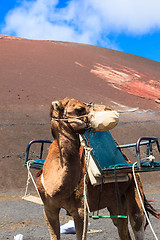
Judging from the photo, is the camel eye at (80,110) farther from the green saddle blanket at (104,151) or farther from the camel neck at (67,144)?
the green saddle blanket at (104,151)

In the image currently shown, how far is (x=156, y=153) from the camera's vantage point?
17562 mm

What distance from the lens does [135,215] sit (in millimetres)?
4707

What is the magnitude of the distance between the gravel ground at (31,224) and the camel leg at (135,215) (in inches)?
92.3

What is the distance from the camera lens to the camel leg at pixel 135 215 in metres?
4.68

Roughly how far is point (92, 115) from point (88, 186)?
120 centimetres

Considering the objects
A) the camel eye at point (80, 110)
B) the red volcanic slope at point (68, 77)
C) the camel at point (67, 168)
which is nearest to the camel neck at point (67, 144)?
the camel at point (67, 168)

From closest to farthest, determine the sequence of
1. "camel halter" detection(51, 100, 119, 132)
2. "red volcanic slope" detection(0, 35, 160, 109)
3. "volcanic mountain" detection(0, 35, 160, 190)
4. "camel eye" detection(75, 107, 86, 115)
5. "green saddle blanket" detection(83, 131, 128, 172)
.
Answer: "camel halter" detection(51, 100, 119, 132) → "camel eye" detection(75, 107, 86, 115) → "green saddle blanket" detection(83, 131, 128, 172) → "volcanic mountain" detection(0, 35, 160, 190) → "red volcanic slope" detection(0, 35, 160, 109)

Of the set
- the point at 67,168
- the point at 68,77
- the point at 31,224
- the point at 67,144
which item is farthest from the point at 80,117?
the point at 68,77

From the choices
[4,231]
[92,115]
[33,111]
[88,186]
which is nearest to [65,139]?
[92,115]

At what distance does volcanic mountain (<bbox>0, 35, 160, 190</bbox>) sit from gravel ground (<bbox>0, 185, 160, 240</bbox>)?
9.96 feet

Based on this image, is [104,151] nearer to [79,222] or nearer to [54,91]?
[79,222]

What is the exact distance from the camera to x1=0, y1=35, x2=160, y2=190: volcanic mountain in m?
16.8

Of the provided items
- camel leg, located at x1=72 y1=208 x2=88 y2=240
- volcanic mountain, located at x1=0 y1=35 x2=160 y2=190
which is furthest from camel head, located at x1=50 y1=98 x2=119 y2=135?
volcanic mountain, located at x1=0 y1=35 x2=160 y2=190

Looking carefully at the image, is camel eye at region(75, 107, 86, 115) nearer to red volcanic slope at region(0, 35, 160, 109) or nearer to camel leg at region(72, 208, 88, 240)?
camel leg at region(72, 208, 88, 240)
